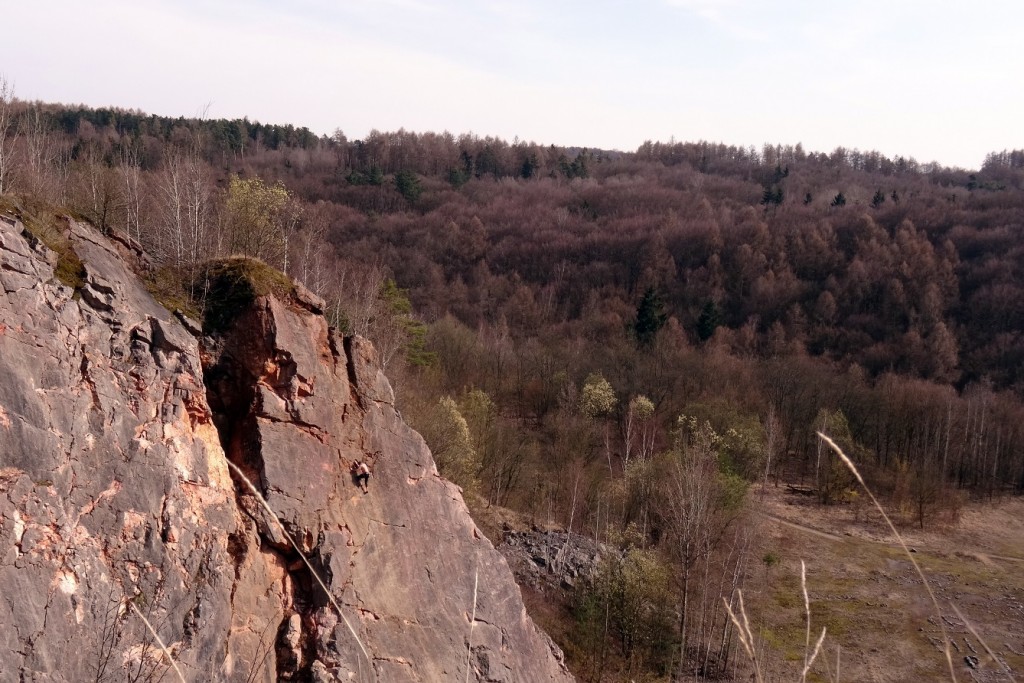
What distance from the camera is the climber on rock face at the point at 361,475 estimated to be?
38.4ft

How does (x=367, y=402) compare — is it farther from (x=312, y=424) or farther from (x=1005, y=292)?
(x=1005, y=292)

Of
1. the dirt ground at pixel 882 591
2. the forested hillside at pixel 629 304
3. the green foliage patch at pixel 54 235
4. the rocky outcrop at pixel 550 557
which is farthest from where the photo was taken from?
the rocky outcrop at pixel 550 557

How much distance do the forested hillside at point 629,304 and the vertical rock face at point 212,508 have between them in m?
1.55

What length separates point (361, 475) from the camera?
11711mm

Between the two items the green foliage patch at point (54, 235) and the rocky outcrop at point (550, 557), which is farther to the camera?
the rocky outcrop at point (550, 557)

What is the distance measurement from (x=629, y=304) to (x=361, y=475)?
6560 cm

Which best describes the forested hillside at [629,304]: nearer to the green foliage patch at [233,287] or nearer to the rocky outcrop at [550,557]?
the green foliage patch at [233,287]

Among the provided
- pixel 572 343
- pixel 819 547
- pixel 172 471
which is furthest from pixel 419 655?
pixel 572 343

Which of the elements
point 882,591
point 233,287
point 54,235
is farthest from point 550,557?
point 54,235

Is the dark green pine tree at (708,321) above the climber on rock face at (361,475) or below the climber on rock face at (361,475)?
below

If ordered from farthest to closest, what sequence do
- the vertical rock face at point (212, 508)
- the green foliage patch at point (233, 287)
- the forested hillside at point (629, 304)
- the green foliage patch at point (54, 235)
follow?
the forested hillside at point (629, 304) → the green foliage patch at point (233, 287) → the green foliage patch at point (54, 235) → the vertical rock face at point (212, 508)

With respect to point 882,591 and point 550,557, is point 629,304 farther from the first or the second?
point 550,557

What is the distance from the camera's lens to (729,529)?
2808cm

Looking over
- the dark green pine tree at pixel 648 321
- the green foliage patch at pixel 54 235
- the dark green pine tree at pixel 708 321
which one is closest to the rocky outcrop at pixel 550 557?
the green foliage patch at pixel 54 235
